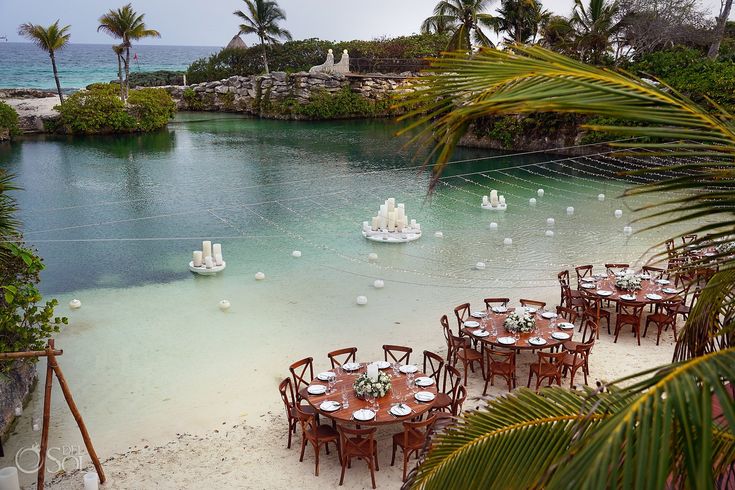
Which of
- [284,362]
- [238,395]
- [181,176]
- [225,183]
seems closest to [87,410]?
[238,395]

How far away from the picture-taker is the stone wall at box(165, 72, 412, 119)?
46.0m

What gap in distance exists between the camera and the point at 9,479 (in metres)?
6.39

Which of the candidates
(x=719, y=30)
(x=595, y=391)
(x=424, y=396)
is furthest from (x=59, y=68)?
(x=595, y=391)

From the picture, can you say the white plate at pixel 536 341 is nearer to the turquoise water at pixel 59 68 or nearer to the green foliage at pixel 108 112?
the green foliage at pixel 108 112

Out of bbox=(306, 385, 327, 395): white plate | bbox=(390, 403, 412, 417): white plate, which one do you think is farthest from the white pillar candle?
bbox=(390, 403, 412, 417): white plate

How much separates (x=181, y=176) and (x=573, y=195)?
15.0 m

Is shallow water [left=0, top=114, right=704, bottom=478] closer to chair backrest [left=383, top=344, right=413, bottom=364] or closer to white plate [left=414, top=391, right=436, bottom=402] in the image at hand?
chair backrest [left=383, top=344, right=413, bottom=364]

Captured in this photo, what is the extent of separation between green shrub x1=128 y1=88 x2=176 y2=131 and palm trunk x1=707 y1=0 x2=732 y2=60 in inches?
1191

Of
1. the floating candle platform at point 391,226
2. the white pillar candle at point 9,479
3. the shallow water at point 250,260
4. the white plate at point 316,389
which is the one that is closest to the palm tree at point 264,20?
the shallow water at point 250,260

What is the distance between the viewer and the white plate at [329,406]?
693 cm

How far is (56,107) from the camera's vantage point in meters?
36.3

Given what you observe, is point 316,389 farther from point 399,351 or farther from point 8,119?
point 8,119

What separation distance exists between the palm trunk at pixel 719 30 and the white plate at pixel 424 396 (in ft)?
91.9

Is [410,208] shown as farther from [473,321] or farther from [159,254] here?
[473,321]
